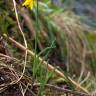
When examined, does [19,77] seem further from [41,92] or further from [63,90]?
[63,90]

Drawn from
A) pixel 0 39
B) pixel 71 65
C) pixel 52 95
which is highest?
pixel 0 39

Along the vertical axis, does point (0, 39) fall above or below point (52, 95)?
above

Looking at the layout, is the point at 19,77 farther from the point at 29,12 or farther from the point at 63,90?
the point at 29,12

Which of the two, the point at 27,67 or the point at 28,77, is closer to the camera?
the point at 28,77

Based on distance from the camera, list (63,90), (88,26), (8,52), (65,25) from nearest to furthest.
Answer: (63,90) < (8,52) < (65,25) < (88,26)

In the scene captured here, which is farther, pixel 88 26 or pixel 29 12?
pixel 88 26

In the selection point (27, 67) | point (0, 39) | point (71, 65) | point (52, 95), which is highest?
point (0, 39)

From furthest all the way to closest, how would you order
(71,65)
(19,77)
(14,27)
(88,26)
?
(88,26)
(71,65)
(14,27)
(19,77)

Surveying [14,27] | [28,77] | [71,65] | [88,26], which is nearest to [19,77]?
[28,77]

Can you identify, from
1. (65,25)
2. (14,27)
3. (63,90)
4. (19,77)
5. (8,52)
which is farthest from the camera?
(65,25)
